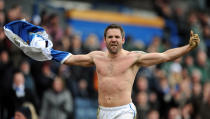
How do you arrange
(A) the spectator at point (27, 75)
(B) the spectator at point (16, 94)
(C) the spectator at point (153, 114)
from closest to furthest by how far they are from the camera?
(B) the spectator at point (16, 94), (A) the spectator at point (27, 75), (C) the spectator at point (153, 114)

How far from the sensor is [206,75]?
16062 millimetres

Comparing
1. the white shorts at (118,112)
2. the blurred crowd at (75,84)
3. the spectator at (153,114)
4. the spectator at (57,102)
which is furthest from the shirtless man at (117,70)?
the spectator at (153,114)

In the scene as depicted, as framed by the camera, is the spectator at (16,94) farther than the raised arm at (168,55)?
Yes

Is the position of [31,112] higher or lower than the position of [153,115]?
higher

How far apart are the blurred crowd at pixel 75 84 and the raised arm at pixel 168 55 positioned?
275cm

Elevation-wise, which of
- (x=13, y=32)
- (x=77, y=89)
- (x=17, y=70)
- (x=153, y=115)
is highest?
(x=13, y=32)

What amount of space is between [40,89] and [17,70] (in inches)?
47.4

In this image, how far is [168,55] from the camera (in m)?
6.82

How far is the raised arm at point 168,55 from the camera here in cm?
659

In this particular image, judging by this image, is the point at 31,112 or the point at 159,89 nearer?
the point at 31,112

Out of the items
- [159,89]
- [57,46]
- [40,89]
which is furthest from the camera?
[159,89]

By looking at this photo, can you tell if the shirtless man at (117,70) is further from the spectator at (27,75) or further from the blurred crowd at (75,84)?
the spectator at (27,75)

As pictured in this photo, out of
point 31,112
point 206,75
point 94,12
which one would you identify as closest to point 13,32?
point 31,112

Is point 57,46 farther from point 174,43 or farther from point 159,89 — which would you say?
point 174,43
